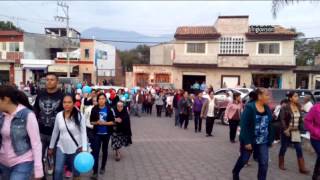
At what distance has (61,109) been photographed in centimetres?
597

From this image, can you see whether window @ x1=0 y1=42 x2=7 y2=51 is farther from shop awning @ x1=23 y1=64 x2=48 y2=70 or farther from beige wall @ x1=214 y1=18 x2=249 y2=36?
beige wall @ x1=214 y1=18 x2=249 y2=36

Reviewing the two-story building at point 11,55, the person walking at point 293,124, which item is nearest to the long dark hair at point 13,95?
the person walking at point 293,124

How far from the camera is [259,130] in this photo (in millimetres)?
6211

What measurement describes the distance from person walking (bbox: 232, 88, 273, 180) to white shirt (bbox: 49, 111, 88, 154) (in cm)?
262

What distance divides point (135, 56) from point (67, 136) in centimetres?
6543

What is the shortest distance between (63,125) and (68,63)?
4032 cm

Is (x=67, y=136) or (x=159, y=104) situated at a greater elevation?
(x=67, y=136)

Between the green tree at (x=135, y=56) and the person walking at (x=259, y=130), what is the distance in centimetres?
6079

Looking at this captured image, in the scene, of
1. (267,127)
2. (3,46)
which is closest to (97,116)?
(267,127)

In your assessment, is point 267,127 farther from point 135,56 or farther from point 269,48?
point 135,56

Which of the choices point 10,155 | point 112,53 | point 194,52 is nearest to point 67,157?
point 10,155

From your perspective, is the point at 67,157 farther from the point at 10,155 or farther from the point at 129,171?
the point at 129,171

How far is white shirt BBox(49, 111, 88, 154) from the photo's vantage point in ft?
17.9

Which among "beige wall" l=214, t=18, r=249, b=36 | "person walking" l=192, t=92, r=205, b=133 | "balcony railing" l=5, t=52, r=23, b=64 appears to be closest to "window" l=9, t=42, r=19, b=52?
"balcony railing" l=5, t=52, r=23, b=64
